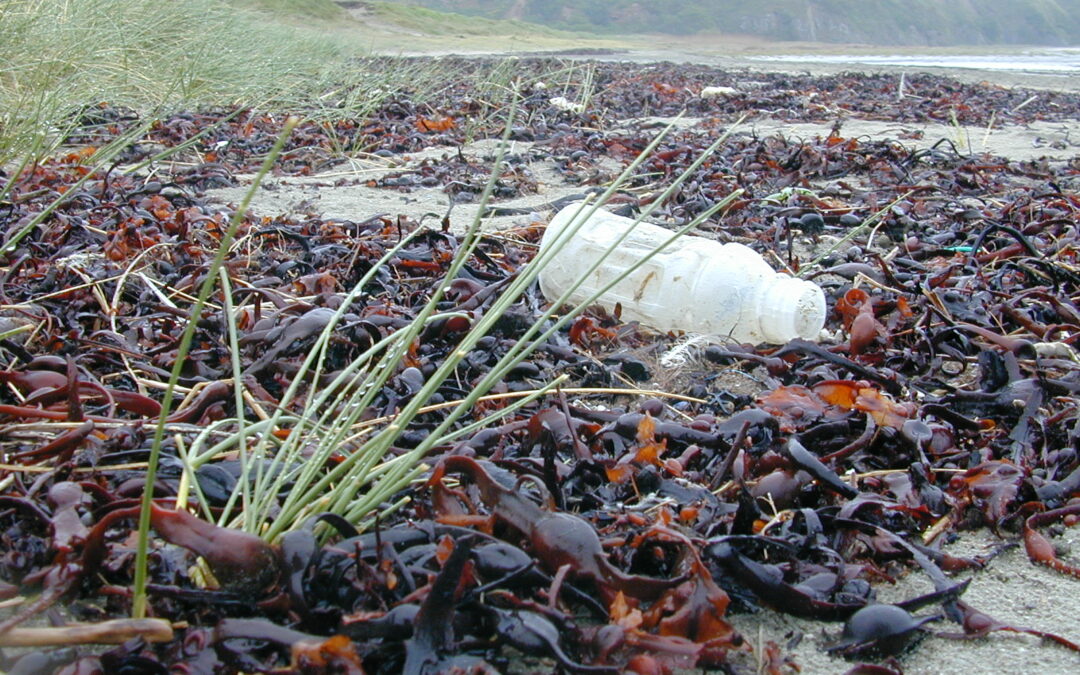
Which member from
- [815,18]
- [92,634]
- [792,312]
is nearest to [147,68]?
[792,312]

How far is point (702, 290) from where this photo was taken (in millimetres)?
2438

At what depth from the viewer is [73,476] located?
130cm

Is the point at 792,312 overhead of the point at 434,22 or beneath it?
beneath

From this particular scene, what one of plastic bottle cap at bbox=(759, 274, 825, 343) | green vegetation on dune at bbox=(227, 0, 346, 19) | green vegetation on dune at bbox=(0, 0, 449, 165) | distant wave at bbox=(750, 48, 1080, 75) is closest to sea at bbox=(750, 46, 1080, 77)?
distant wave at bbox=(750, 48, 1080, 75)

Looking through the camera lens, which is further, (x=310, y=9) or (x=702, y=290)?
(x=310, y=9)

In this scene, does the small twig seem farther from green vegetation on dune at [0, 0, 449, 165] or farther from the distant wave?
the distant wave

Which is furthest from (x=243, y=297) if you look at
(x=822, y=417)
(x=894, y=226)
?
(x=894, y=226)

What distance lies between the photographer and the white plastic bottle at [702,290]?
229cm

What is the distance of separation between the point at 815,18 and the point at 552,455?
94894mm

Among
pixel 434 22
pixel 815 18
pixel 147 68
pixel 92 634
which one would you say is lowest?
pixel 92 634

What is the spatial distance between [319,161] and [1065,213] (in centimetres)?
394

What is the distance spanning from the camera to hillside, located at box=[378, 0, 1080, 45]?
275 ft

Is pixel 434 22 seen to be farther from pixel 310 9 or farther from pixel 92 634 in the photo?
pixel 92 634

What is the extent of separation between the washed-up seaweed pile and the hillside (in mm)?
83748
